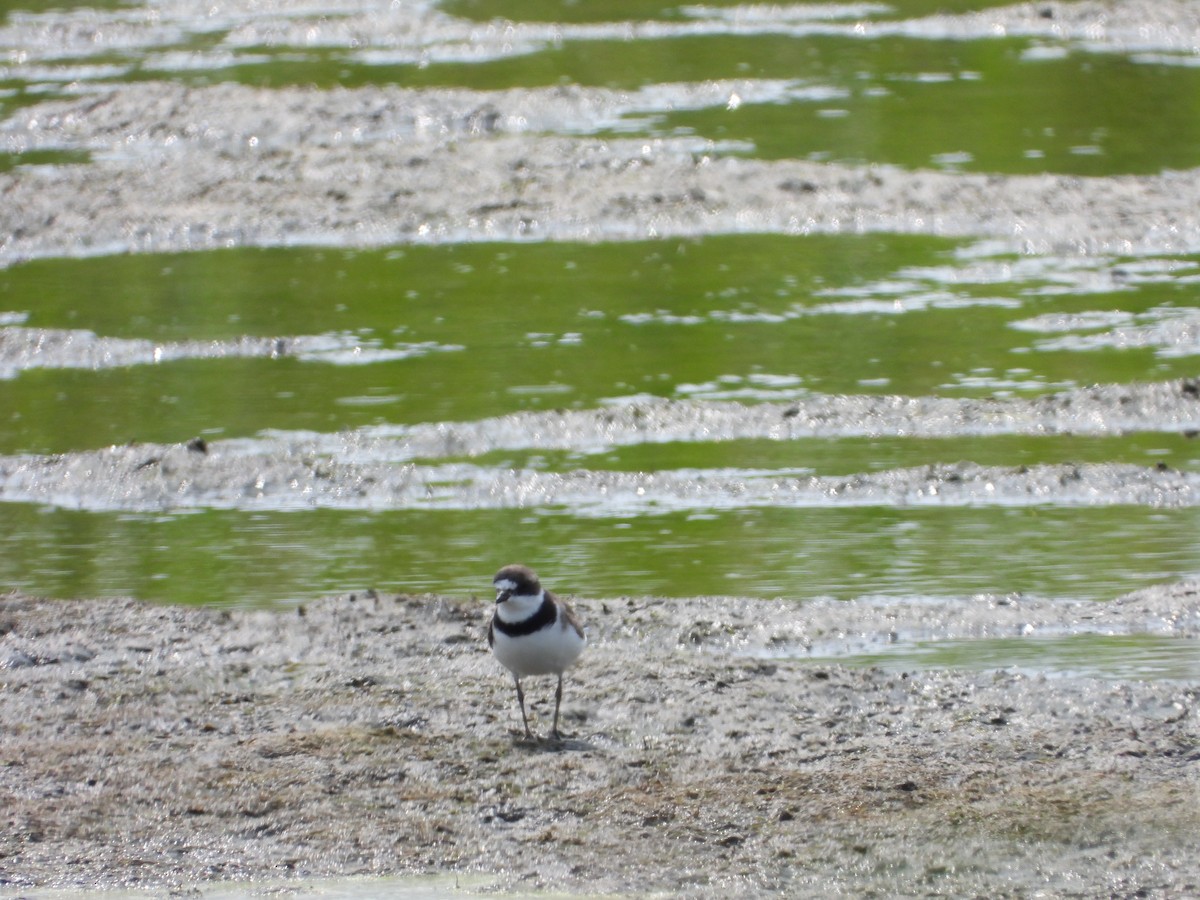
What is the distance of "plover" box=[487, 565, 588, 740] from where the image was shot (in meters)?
6.12

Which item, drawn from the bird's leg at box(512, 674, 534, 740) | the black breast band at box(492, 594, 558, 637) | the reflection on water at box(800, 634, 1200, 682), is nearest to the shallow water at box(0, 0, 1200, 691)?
the reflection on water at box(800, 634, 1200, 682)

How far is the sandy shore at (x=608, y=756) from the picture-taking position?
538cm

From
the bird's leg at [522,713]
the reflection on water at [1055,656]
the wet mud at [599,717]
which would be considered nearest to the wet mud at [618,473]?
the wet mud at [599,717]

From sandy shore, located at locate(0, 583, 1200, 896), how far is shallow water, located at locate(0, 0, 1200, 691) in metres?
0.50

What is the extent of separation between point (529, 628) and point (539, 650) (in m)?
0.09

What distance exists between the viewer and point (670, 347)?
11.3 metres

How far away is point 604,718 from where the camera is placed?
6.44 m

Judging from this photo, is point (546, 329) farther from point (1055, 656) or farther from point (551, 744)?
point (551, 744)

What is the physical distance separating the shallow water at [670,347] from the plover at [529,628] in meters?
1.39

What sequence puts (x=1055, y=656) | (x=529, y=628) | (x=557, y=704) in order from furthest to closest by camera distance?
(x=1055, y=656)
(x=557, y=704)
(x=529, y=628)

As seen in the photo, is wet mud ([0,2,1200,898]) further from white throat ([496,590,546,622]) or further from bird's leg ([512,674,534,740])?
white throat ([496,590,546,622])

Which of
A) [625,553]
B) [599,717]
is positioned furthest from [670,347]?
[599,717]

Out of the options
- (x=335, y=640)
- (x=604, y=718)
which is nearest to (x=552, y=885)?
(x=604, y=718)

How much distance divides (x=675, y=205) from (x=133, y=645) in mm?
7938
